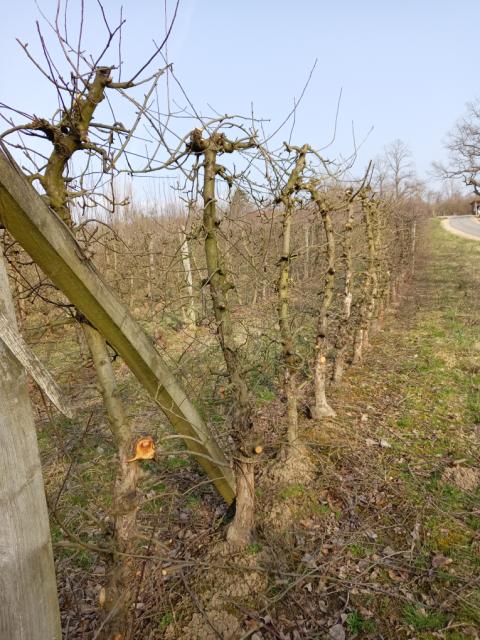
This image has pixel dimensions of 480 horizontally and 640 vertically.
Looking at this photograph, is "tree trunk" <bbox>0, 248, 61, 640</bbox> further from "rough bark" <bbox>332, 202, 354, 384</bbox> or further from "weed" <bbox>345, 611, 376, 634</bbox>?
"rough bark" <bbox>332, 202, 354, 384</bbox>

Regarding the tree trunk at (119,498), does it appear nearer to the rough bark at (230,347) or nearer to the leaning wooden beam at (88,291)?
the leaning wooden beam at (88,291)

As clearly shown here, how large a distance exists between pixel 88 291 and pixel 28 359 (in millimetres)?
681

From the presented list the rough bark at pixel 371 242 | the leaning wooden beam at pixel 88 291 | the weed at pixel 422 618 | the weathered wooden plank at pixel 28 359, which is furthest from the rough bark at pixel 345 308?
the weathered wooden plank at pixel 28 359

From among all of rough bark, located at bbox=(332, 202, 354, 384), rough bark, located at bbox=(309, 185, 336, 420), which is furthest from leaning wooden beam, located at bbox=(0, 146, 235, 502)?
rough bark, located at bbox=(332, 202, 354, 384)

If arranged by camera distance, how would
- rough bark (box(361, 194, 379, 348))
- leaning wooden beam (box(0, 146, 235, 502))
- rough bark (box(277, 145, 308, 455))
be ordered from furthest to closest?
rough bark (box(361, 194, 379, 348)), rough bark (box(277, 145, 308, 455)), leaning wooden beam (box(0, 146, 235, 502))

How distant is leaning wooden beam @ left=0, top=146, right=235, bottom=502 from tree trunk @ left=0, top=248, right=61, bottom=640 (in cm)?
49

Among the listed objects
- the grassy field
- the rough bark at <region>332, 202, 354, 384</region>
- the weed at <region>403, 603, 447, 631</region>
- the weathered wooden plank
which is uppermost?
the weathered wooden plank

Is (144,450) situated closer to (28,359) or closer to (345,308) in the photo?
(28,359)

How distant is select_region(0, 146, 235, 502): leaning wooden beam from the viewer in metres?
1.35

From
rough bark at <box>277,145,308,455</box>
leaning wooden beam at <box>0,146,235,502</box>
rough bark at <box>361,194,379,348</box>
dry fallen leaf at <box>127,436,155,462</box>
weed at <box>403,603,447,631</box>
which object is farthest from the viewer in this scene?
rough bark at <box>361,194,379,348</box>

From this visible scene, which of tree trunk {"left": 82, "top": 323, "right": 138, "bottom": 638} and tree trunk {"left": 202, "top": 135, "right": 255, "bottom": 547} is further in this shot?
tree trunk {"left": 202, "top": 135, "right": 255, "bottom": 547}

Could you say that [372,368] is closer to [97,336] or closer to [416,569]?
[416,569]

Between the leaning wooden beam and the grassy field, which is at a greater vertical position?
the leaning wooden beam

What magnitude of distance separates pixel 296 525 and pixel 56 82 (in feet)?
12.1
